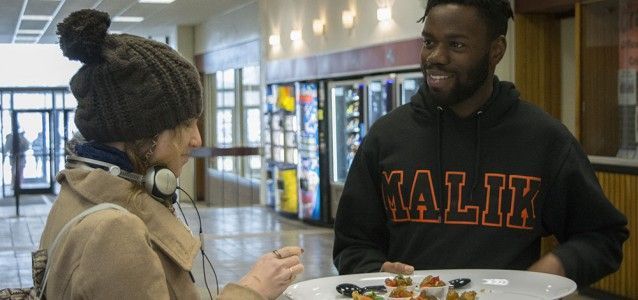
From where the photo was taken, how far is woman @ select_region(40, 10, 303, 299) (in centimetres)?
169

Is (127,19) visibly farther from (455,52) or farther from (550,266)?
(550,266)

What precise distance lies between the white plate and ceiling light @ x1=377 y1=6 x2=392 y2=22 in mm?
9459

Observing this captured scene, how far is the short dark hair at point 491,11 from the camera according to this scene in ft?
7.39

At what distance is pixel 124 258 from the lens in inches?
64.7

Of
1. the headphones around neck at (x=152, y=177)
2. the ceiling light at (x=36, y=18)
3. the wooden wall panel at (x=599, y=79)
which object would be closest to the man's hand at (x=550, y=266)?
the headphones around neck at (x=152, y=177)

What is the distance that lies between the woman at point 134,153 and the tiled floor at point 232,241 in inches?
234

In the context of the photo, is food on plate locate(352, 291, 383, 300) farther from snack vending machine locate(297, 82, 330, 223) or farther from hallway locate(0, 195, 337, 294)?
snack vending machine locate(297, 82, 330, 223)

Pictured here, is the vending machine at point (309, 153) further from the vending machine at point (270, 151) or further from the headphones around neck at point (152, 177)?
the headphones around neck at point (152, 177)

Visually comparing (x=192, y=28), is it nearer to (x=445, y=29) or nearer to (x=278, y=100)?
(x=278, y=100)

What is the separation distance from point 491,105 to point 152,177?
87cm

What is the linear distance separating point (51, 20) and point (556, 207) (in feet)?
61.2

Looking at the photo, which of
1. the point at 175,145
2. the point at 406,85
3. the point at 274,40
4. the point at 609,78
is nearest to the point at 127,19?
the point at 274,40

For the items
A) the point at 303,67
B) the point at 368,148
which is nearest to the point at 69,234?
the point at 368,148

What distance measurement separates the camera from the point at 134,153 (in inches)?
72.9
